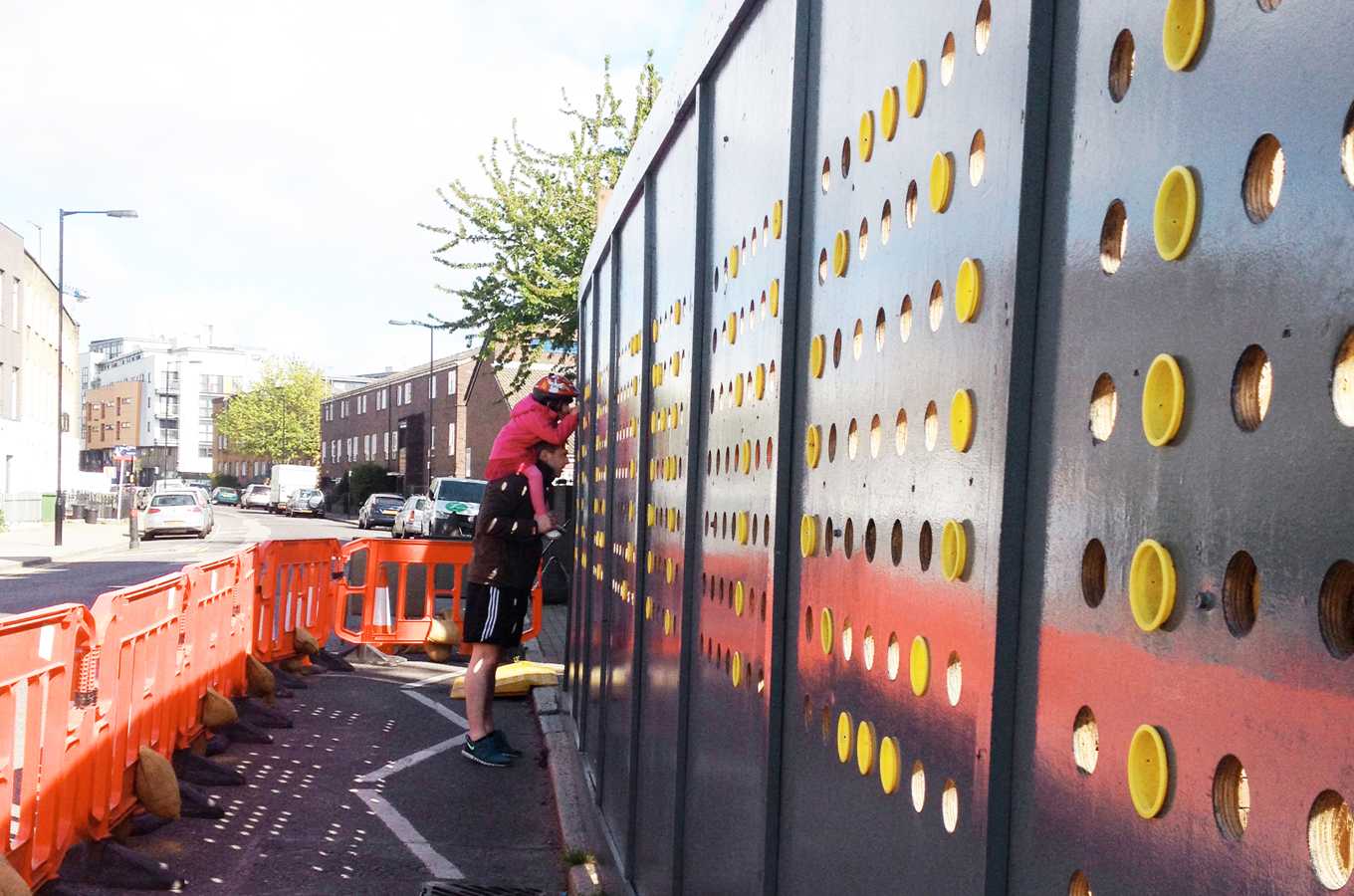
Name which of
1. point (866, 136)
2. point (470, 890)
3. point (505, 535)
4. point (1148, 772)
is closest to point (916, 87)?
point (866, 136)

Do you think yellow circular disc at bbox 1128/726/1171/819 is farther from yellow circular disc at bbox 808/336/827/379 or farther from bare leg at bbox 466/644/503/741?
bare leg at bbox 466/644/503/741

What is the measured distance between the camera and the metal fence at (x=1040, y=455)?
104cm

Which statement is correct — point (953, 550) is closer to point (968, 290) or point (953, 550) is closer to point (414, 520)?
point (968, 290)

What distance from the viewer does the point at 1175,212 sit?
1.23m

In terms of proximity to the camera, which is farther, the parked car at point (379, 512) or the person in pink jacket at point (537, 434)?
the parked car at point (379, 512)

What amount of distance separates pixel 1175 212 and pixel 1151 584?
341 mm

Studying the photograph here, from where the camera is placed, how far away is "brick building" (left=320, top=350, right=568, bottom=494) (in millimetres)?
62906

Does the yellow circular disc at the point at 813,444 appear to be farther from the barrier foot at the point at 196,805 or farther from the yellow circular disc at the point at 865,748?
the barrier foot at the point at 196,805

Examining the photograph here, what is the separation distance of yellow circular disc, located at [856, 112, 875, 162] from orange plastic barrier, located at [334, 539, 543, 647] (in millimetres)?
10400

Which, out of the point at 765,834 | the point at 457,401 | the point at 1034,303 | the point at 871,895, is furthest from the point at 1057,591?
the point at 457,401

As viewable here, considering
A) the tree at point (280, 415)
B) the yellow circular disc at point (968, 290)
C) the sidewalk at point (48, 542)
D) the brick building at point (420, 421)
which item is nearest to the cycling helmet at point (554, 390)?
the yellow circular disc at point (968, 290)

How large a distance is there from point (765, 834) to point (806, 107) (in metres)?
1.45

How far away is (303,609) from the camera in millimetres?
11961

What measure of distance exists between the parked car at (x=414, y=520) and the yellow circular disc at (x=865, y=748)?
1211 inches
